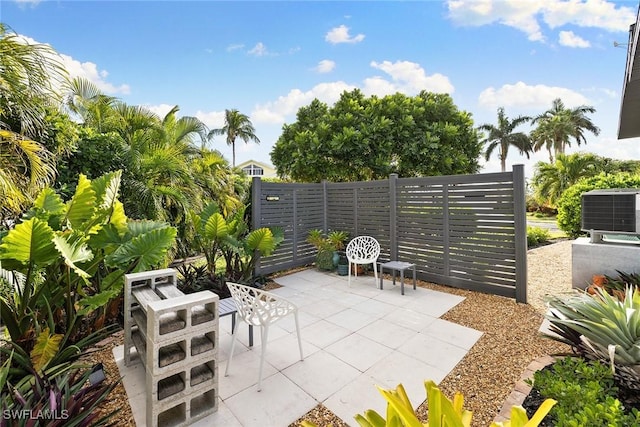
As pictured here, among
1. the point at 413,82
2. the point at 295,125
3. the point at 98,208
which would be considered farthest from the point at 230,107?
the point at 98,208

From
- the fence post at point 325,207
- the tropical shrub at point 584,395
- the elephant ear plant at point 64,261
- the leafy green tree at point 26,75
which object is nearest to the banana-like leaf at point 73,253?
the elephant ear plant at point 64,261

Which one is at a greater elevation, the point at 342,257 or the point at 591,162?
the point at 591,162

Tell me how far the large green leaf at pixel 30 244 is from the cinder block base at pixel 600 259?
660cm

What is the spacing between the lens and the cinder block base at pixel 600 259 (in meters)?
4.06

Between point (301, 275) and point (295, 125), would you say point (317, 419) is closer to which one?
point (301, 275)

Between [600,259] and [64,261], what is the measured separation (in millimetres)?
6744

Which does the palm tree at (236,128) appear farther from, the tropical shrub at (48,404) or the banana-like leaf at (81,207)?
the tropical shrub at (48,404)

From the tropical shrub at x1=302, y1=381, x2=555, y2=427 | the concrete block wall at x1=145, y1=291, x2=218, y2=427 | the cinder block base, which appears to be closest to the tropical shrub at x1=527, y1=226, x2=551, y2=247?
the cinder block base

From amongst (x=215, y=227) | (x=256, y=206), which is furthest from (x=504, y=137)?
(x=215, y=227)

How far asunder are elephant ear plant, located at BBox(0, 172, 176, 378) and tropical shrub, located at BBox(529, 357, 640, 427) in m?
3.21

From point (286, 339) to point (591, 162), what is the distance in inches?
670

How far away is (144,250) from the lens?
2.83 metres

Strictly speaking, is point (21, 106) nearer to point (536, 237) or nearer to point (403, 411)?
point (403, 411)

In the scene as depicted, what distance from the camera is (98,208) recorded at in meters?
2.99
